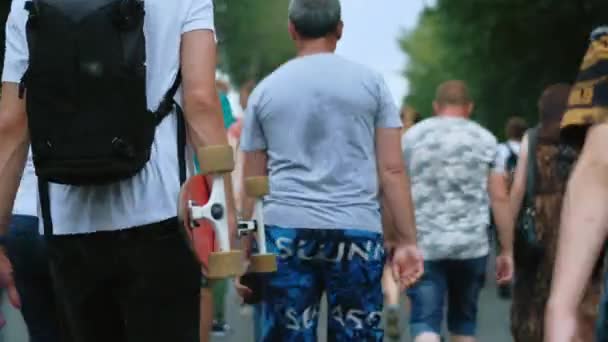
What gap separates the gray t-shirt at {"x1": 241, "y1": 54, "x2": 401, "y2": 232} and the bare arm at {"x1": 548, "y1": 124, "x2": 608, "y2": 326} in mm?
2831

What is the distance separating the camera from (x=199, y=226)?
12.8ft

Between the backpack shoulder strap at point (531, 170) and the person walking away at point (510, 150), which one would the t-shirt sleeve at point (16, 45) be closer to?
the backpack shoulder strap at point (531, 170)

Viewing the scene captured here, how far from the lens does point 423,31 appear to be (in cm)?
11569

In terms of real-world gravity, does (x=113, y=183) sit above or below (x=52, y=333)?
above

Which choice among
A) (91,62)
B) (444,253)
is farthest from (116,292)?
(444,253)

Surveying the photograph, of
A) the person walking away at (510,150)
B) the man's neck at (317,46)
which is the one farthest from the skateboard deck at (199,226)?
the person walking away at (510,150)

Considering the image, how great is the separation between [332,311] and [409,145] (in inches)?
105

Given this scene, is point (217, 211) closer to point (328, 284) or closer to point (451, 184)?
point (328, 284)

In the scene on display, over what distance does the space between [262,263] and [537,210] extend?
9.81 ft

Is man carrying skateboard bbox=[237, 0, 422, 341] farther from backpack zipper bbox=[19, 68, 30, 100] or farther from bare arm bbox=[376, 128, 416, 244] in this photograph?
backpack zipper bbox=[19, 68, 30, 100]

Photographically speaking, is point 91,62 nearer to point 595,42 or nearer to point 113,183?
point 113,183

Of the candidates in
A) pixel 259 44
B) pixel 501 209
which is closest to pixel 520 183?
pixel 501 209

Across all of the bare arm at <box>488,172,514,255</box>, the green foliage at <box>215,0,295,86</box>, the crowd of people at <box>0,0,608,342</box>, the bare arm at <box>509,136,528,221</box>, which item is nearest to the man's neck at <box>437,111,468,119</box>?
the crowd of people at <box>0,0,608,342</box>

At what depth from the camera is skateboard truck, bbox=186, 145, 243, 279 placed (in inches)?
152
